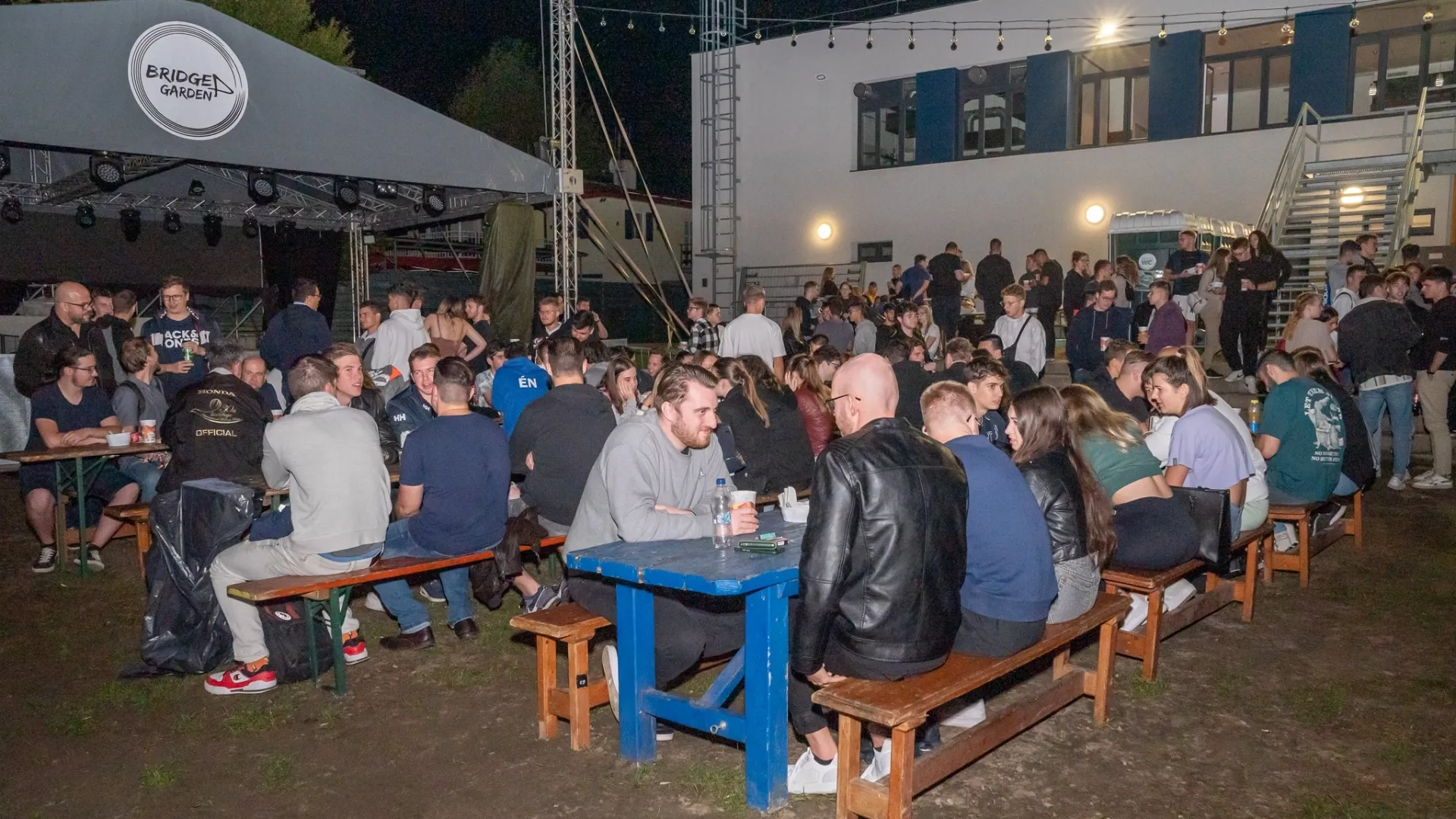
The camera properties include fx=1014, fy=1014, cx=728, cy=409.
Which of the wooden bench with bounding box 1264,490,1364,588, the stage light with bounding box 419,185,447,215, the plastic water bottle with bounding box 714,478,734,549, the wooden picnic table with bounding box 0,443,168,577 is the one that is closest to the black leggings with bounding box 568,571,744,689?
the plastic water bottle with bounding box 714,478,734,549

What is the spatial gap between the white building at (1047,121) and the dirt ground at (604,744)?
1119 cm

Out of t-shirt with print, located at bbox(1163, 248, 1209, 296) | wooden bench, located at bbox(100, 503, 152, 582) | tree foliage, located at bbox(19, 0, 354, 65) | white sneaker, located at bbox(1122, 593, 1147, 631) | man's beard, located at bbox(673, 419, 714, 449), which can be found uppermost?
tree foliage, located at bbox(19, 0, 354, 65)

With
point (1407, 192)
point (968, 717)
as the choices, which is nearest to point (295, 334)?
point (968, 717)

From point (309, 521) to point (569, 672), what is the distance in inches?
57.1

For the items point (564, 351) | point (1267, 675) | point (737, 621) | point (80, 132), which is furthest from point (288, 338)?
point (1267, 675)

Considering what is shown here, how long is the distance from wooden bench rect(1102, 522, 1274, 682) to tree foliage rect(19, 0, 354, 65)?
25063mm

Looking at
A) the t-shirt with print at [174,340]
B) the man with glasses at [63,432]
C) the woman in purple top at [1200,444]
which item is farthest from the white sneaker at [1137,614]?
the t-shirt with print at [174,340]

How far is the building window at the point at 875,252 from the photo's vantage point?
64.0 feet

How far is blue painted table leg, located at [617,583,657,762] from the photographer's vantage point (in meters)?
3.66

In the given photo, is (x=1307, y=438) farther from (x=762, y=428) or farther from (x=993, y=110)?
(x=993, y=110)

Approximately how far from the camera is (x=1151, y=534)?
450cm

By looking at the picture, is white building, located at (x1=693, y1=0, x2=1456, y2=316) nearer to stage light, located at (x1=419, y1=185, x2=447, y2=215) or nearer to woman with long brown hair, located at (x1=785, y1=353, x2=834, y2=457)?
stage light, located at (x1=419, y1=185, x2=447, y2=215)

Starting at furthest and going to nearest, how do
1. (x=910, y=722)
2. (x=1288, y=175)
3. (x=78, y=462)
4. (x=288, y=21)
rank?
1. (x=288, y=21)
2. (x=1288, y=175)
3. (x=78, y=462)
4. (x=910, y=722)

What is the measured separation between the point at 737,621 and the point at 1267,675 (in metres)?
2.54
